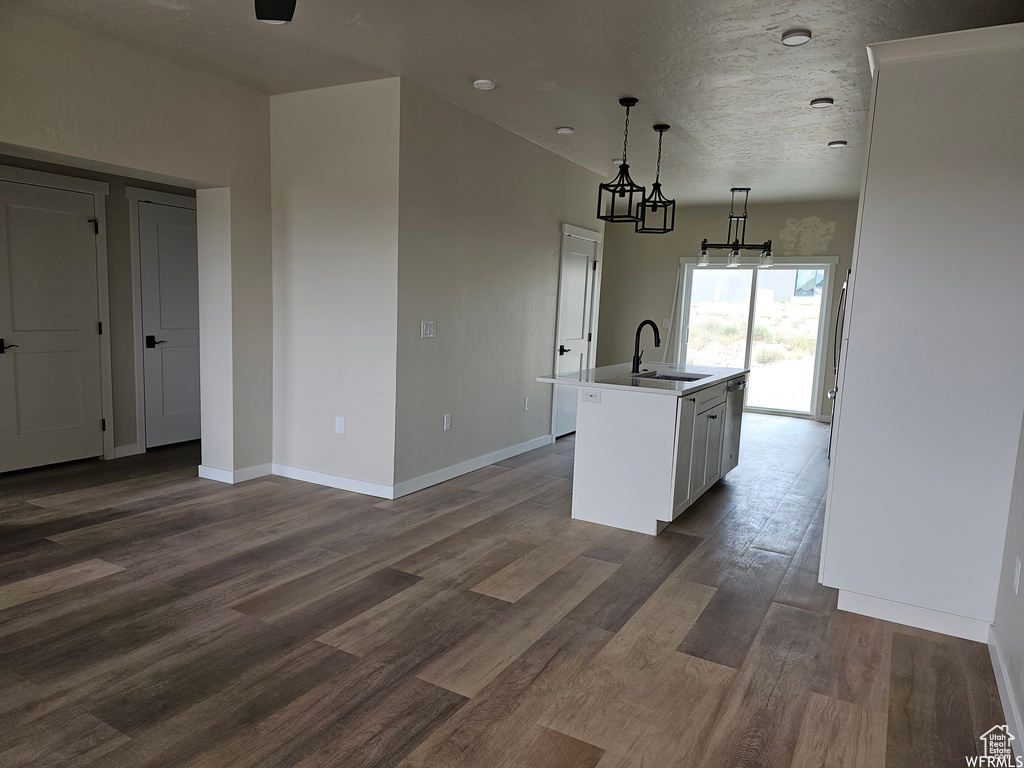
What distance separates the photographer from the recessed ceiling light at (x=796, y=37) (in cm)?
304

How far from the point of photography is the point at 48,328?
475 cm

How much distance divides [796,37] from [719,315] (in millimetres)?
5833

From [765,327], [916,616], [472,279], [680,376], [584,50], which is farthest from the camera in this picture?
[765,327]

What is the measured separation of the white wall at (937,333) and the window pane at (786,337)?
5.80 metres

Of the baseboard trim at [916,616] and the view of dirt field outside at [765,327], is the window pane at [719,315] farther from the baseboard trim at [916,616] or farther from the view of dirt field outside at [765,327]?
the baseboard trim at [916,616]

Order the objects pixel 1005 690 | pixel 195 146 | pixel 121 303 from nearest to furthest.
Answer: pixel 1005 690 → pixel 195 146 → pixel 121 303

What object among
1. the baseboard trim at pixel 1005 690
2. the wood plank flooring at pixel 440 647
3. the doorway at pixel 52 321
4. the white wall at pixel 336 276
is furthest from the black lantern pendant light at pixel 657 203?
the doorway at pixel 52 321

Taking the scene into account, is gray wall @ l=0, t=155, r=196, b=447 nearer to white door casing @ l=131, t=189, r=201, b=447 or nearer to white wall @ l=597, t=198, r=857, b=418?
white door casing @ l=131, t=189, r=201, b=447

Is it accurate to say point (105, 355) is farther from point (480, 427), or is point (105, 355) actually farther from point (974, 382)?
point (974, 382)

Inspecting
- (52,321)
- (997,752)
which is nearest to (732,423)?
(997,752)

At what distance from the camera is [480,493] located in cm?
458

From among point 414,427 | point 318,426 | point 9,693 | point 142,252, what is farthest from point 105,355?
point 9,693

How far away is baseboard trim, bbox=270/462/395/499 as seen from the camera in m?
4.37

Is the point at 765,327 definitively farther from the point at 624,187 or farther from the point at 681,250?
the point at 624,187
